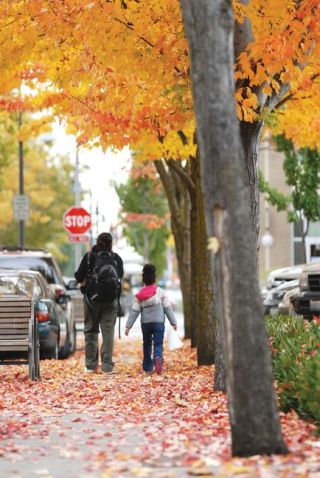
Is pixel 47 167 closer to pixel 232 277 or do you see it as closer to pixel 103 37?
pixel 103 37

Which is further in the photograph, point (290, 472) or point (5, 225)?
point (5, 225)

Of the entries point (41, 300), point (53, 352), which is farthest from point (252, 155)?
point (53, 352)

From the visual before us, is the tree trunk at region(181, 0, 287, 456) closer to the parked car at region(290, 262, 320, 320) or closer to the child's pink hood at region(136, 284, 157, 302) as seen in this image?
the child's pink hood at region(136, 284, 157, 302)

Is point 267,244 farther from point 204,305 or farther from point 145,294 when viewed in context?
point 145,294

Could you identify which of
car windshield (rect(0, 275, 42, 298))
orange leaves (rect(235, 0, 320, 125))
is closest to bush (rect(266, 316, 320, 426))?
orange leaves (rect(235, 0, 320, 125))

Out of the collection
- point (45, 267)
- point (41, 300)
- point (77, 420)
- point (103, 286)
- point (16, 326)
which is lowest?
point (77, 420)

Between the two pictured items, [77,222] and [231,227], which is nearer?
[231,227]

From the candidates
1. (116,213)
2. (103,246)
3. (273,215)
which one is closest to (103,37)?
(103,246)

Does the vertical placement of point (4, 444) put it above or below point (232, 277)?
below

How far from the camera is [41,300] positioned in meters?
21.4

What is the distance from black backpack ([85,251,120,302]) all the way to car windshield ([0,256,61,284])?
18.3ft

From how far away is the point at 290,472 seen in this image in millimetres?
8711

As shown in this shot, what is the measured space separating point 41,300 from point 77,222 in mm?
15207

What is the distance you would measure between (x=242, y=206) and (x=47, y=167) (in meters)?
64.5
